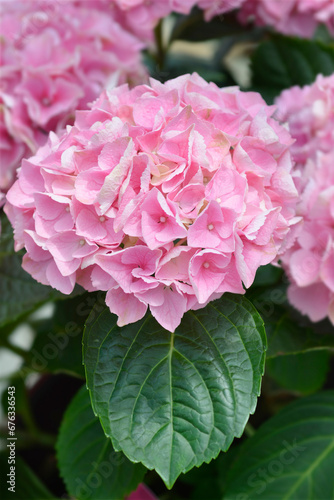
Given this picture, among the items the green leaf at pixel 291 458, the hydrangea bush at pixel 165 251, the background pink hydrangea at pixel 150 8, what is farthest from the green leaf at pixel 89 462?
the background pink hydrangea at pixel 150 8

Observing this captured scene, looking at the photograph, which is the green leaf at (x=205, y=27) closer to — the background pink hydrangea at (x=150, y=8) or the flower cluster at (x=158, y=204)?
the background pink hydrangea at (x=150, y=8)

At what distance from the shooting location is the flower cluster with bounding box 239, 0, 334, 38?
80 cm

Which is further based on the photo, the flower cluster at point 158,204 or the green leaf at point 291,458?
the green leaf at point 291,458

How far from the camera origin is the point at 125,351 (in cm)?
47

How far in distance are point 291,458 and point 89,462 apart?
0.78 ft

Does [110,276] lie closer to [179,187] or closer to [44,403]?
A: [179,187]

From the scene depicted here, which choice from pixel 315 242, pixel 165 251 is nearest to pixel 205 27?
pixel 315 242

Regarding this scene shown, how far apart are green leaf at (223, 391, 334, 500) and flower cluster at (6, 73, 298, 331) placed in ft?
0.94

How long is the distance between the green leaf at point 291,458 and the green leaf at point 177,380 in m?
0.22

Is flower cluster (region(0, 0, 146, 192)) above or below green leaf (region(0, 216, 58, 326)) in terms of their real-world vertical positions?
above

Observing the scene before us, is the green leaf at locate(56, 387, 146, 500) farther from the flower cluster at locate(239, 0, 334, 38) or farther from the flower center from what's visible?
the flower cluster at locate(239, 0, 334, 38)

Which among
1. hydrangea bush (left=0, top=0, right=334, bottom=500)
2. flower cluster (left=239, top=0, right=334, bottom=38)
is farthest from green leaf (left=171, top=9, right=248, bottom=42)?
hydrangea bush (left=0, top=0, right=334, bottom=500)

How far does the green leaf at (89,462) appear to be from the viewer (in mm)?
610

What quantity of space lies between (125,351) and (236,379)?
0.32ft
